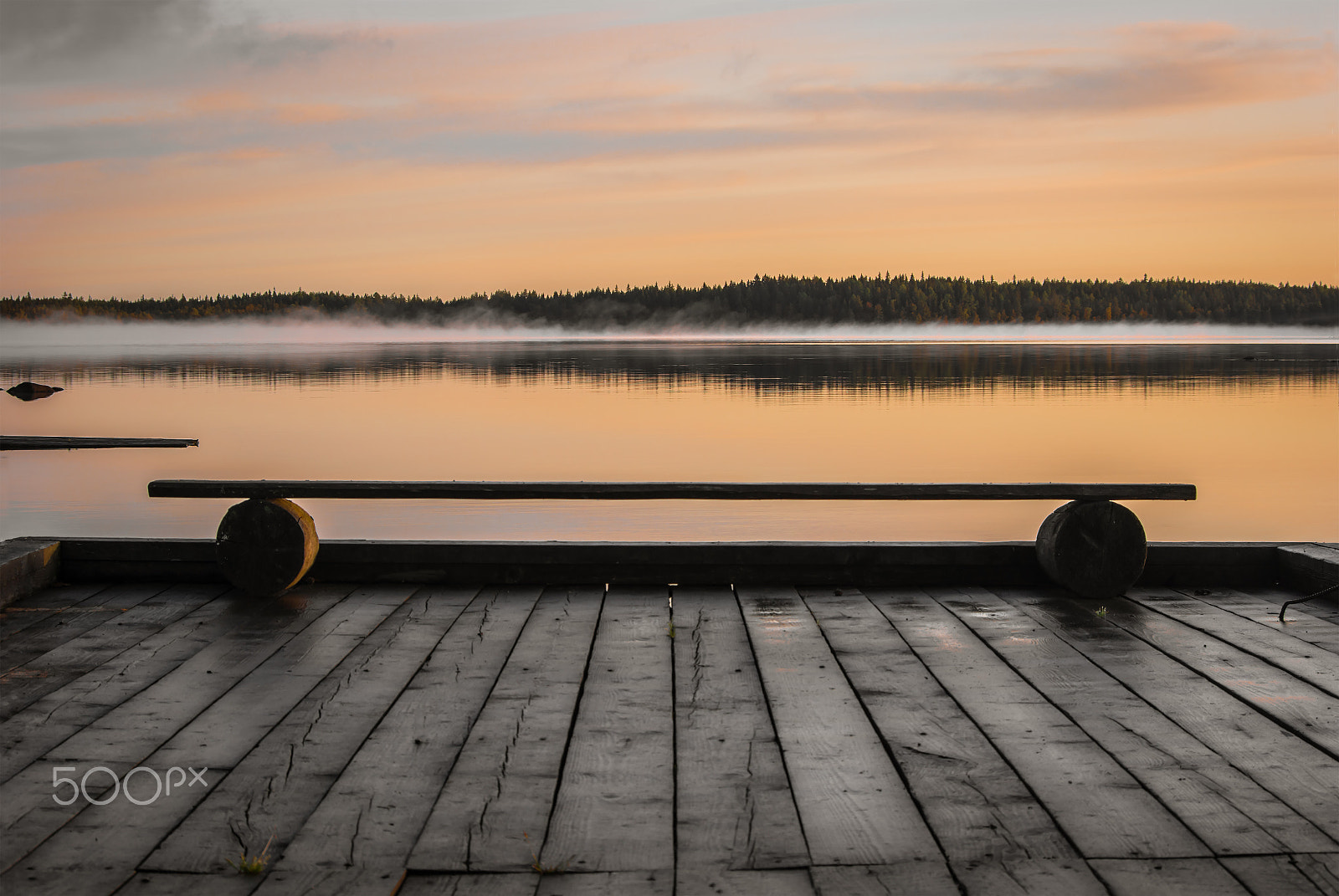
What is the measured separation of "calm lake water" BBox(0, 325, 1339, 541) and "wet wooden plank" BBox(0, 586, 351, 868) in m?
9.22

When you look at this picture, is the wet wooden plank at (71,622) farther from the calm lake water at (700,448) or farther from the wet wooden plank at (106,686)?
the calm lake water at (700,448)

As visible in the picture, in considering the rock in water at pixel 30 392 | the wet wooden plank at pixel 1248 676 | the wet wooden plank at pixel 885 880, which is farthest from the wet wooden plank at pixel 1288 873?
the rock in water at pixel 30 392

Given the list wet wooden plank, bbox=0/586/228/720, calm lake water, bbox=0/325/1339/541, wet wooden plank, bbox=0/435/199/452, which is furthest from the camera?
wet wooden plank, bbox=0/435/199/452

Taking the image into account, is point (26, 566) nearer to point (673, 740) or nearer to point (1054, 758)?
point (673, 740)

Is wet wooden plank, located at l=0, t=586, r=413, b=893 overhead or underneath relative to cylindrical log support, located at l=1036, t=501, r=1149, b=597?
underneath

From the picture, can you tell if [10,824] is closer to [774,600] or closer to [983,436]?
[774,600]

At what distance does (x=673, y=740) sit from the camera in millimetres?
3545

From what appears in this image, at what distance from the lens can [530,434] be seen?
97.7 ft

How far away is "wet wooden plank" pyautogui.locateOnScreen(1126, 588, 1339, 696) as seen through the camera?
14.2 ft

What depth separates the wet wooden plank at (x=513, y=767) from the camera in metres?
2.73

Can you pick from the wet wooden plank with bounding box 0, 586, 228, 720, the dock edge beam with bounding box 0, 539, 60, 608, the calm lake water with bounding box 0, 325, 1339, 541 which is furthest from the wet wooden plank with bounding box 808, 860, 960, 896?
the calm lake water with bounding box 0, 325, 1339, 541

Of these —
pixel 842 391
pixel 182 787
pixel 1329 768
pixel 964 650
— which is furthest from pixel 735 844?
pixel 842 391

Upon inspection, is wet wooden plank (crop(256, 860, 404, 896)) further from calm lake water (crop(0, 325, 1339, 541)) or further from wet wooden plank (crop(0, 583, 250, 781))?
calm lake water (crop(0, 325, 1339, 541))

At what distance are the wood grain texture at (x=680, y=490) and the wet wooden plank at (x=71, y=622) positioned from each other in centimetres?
57
